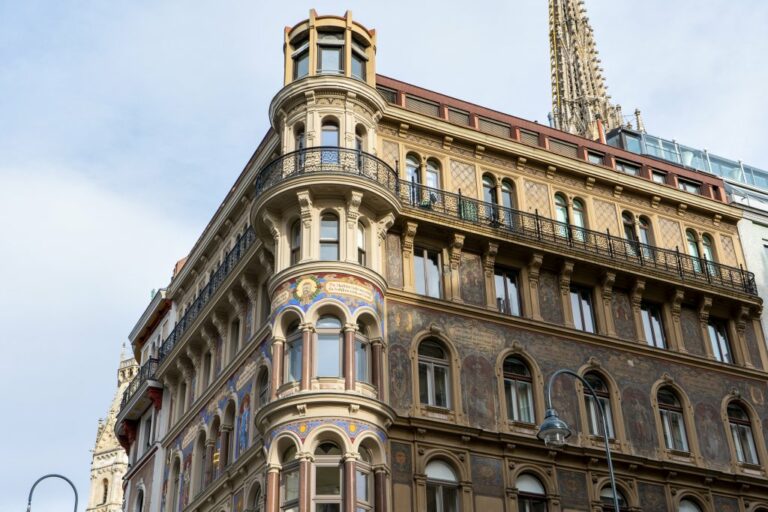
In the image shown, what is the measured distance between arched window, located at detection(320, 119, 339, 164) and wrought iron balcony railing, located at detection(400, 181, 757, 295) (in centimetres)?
298

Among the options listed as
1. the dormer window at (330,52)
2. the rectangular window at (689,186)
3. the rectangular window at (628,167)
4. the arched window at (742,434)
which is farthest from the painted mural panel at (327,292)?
the rectangular window at (689,186)

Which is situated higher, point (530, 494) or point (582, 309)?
point (582, 309)

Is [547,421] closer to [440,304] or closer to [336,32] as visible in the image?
[440,304]

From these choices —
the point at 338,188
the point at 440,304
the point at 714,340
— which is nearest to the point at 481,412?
the point at 440,304

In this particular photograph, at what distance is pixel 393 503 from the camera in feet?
104

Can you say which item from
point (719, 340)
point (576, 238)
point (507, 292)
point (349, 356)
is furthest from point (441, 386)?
point (719, 340)

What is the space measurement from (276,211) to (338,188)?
99.7 inches

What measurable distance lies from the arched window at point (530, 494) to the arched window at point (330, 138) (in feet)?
40.7

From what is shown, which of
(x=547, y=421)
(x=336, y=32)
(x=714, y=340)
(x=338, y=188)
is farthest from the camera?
(x=714, y=340)

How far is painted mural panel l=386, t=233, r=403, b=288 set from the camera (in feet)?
118

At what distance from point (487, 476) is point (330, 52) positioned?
1619 cm

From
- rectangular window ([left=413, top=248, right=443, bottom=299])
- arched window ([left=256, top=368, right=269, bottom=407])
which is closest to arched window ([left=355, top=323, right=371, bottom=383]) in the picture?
→ rectangular window ([left=413, top=248, right=443, bottom=299])

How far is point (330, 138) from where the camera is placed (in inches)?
1457

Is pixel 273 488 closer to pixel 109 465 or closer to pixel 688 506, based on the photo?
pixel 688 506
